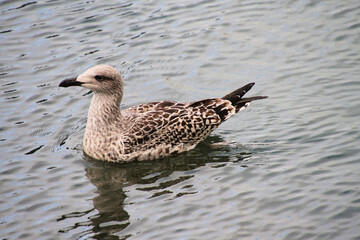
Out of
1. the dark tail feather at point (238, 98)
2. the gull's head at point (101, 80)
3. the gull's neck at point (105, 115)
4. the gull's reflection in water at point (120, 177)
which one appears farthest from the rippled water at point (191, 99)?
the gull's head at point (101, 80)

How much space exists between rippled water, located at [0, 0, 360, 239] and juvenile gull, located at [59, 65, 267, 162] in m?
0.25

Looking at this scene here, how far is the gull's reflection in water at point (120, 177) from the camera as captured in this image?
884 centimetres

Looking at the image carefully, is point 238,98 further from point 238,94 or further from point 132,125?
point 132,125

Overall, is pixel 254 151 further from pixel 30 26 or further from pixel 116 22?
pixel 30 26

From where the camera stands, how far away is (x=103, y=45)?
47.2ft

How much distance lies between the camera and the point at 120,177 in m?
10.3

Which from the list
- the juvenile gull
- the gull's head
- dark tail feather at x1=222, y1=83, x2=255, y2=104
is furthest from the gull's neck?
dark tail feather at x1=222, y1=83, x2=255, y2=104

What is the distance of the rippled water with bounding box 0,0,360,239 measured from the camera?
348 inches

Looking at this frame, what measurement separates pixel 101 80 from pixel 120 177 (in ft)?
5.54

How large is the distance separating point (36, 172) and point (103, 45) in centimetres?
481

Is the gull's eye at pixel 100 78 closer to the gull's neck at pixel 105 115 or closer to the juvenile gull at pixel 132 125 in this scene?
the juvenile gull at pixel 132 125

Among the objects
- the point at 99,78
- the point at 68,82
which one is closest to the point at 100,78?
the point at 99,78

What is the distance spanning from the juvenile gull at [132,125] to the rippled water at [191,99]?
0.25 meters

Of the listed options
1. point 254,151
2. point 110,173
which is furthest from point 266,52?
point 110,173
